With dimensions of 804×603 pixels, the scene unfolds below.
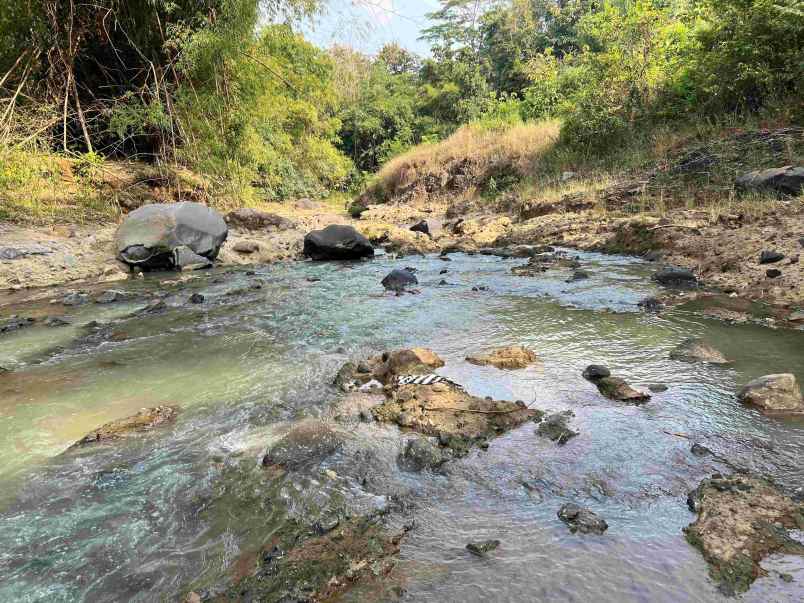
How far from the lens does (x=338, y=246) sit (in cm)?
1023

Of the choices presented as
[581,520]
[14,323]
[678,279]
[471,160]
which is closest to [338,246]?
[14,323]

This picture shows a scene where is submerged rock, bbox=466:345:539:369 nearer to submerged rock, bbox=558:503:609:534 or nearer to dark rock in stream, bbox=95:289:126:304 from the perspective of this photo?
submerged rock, bbox=558:503:609:534

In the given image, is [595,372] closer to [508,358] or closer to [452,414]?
[508,358]

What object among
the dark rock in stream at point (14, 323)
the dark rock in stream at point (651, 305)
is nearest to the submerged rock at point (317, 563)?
the dark rock in stream at point (651, 305)

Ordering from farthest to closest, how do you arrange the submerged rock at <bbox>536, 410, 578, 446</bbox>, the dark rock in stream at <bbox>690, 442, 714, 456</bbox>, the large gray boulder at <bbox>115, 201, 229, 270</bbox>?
the large gray boulder at <bbox>115, 201, 229, 270</bbox>
the submerged rock at <bbox>536, 410, 578, 446</bbox>
the dark rock in stream at <bbox>690, 442, 714, 456</bbox>

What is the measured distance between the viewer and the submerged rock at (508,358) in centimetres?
410

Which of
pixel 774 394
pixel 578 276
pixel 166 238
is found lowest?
pixel 578 276

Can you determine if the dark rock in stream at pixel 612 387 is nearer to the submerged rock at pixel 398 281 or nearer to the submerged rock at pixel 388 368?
the submerged rock at pixel 388 368

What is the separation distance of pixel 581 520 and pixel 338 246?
28.0ft

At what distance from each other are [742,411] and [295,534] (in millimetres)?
2692

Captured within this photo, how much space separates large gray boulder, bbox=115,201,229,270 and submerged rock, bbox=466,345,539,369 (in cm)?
694

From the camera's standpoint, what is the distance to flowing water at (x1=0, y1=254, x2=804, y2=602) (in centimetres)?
197

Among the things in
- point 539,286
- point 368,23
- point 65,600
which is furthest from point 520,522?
point 368,23

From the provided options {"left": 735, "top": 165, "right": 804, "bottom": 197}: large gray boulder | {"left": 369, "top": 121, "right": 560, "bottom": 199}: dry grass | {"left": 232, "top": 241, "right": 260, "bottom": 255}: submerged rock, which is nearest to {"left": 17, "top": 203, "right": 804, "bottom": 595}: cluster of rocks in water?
{"left": 735, "top": 165, "right": 804, "bottom": 197}: large gray boulder
